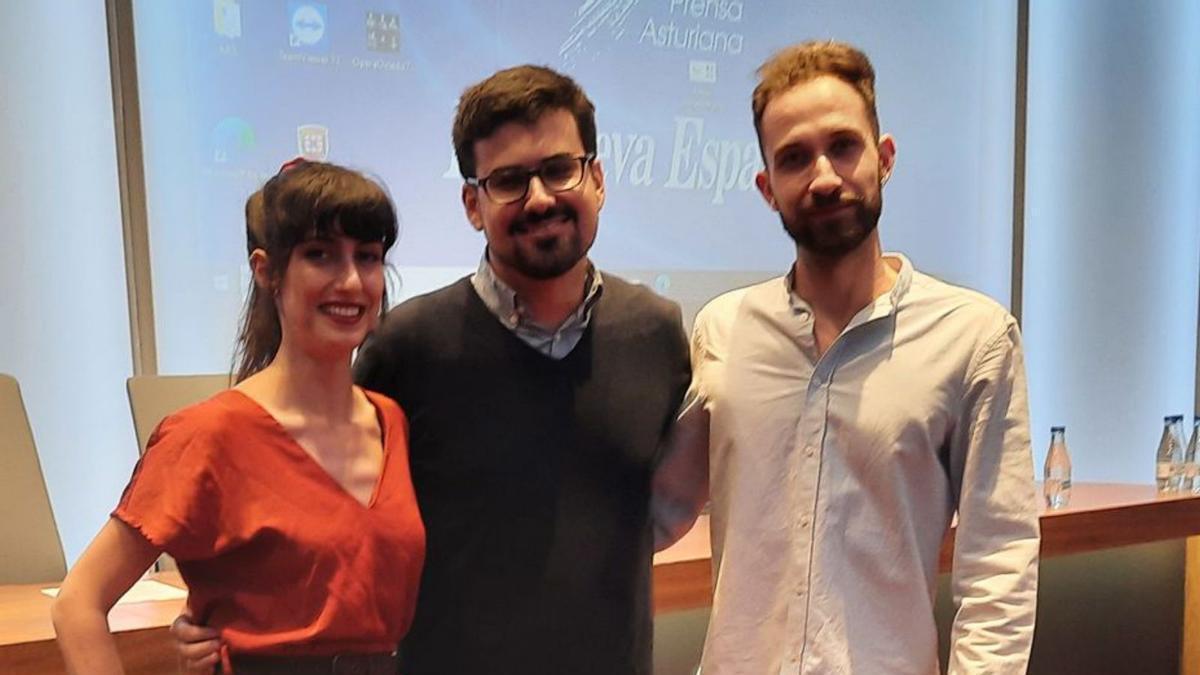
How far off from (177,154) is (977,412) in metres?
2.37

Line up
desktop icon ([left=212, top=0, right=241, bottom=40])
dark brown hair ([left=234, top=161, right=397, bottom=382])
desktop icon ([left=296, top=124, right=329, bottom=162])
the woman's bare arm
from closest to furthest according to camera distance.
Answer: the woman's bare arm
dark brown hair ([left=234, top=161, right=397, bottom=382])
desktop icon ([left=212, top=0, right=241, bottom=40])
desktop icon ([left=296, top=124, right=329, bottom=162])

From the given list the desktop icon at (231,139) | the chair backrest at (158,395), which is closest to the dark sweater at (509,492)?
the chair backrest at (158,395)

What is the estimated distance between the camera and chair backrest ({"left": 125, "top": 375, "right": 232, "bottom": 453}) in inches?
89.6

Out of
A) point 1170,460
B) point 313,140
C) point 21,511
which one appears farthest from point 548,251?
point 1170,460

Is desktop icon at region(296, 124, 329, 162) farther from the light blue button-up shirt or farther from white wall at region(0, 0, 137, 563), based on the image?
the light blue button-up shirt

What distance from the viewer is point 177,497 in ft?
3.51

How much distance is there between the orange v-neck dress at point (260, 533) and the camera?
3.55ft

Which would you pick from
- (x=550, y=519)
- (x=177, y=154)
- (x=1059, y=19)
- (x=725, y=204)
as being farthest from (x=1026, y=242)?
(x=550, y=519)

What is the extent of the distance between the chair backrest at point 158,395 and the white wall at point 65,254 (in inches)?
27.6

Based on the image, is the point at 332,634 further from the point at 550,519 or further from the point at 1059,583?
the point at 1059,583

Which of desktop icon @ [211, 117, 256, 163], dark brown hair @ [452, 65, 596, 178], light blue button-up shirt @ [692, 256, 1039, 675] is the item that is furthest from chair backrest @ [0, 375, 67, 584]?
light blue button-up shirt @ [692, 256, 1039, 675]

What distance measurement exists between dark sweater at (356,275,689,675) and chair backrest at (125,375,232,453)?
1.04 meters

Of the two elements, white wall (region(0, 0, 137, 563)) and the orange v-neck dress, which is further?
white wall (region(0, 0, 137, 563))

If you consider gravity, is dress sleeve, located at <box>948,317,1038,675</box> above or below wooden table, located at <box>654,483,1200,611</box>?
above
